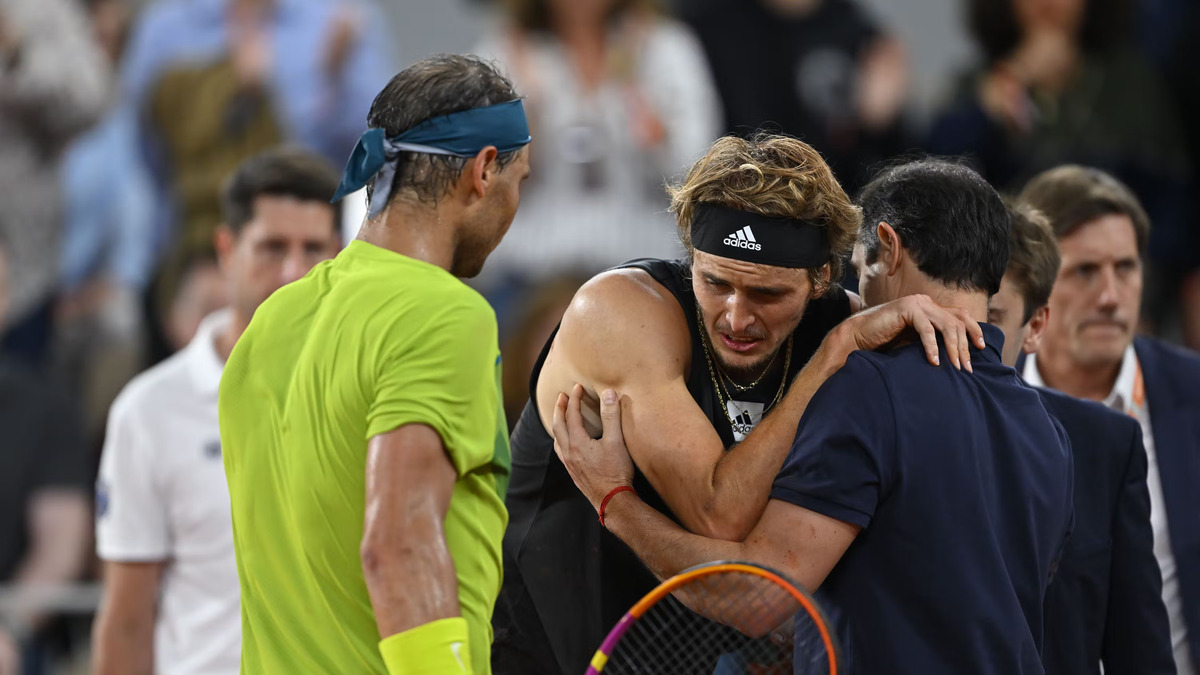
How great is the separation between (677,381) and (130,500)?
76.5 inches

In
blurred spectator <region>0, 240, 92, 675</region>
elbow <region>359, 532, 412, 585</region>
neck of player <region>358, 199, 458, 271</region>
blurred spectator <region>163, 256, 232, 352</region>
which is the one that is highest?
neck of player <region>358, 199, 458, 271</region>

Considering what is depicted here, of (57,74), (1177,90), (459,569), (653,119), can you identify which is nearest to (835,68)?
(653,119)

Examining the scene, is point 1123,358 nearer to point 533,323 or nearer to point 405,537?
point 405,537

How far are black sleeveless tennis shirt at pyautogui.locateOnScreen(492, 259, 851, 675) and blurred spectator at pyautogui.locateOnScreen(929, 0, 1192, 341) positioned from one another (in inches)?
203

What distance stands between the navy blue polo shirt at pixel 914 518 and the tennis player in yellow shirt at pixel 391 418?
2.16 feet

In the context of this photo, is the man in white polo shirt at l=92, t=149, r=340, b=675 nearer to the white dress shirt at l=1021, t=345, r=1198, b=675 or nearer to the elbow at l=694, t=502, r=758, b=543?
the elbow at l=694, t=502, r=758, b=543

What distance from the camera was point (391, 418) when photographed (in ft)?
7.86

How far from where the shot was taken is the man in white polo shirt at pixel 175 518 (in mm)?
4242

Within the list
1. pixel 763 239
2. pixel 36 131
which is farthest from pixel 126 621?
pixel 36 131

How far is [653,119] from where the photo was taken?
329 inches

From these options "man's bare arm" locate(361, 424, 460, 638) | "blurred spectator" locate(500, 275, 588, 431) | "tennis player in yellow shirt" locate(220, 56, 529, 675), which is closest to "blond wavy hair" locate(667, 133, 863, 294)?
"tennis player in yellow shirt" locate(220, 56, 529, 675)

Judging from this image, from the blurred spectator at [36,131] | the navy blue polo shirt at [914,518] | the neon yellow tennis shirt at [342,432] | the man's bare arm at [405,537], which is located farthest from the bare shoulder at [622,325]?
the blurred spectator at [36,131]

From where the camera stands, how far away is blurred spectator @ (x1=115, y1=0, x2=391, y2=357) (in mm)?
8531

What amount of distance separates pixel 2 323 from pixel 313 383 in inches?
259
